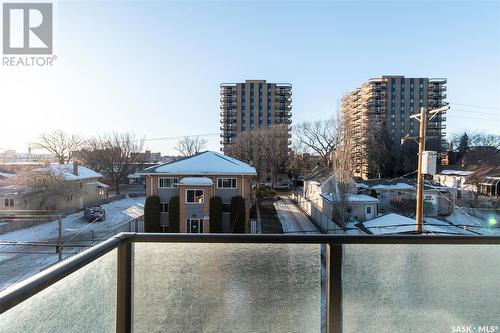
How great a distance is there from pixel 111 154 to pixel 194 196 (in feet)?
65.4

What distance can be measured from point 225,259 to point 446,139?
44.9 meters

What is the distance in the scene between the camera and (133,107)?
15.6 metres

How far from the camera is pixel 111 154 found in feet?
96.6

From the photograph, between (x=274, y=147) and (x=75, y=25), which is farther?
(x=274, y=147)

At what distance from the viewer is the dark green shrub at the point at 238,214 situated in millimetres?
13211

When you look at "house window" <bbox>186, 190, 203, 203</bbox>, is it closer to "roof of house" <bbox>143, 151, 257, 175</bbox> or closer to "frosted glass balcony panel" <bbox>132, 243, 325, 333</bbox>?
"roof of house" <bbox>143, 151, 257, 175</bbox>

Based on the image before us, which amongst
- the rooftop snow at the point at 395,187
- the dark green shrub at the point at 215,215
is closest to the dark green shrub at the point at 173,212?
the dark green shrub at the point at 215,215

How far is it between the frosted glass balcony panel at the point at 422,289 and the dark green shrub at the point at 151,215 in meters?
12.9

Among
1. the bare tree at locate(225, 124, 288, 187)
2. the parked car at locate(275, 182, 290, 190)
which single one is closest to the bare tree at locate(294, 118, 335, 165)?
the bare tree at locate(225, 124, 288, 187)

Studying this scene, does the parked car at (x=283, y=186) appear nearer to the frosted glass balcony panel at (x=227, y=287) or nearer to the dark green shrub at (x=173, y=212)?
the dark green shrub at (x=173, y=212)

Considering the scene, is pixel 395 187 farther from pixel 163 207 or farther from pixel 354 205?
pixel 163 207

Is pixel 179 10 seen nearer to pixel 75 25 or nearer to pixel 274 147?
pixel 75 25

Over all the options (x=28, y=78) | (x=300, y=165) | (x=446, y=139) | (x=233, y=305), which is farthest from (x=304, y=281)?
(x=446, y=139)

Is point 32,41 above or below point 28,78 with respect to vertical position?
above
